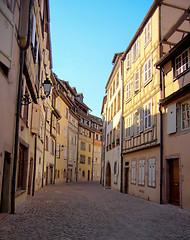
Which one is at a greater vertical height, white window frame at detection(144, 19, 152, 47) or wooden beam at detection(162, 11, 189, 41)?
white window frame at detection(144, 19, 152, 47)

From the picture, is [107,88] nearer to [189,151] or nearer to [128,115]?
[128,115]

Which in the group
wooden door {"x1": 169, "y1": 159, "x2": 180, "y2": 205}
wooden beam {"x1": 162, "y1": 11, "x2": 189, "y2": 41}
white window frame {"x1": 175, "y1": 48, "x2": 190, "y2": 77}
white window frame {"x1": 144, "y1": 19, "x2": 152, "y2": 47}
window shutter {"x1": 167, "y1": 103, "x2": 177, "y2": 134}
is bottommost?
wooden door {"x1": 169, "y1": 159, "x2": 180, "y2": 205}

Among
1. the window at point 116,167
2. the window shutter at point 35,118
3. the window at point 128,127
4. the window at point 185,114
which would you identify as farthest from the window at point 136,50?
the window at point 116,167

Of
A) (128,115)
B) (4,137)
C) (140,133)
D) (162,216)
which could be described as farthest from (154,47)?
(4,137)

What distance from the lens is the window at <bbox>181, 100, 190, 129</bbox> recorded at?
471 inches

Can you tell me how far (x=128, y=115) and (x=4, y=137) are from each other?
44.9ft

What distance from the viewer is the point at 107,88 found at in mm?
33562

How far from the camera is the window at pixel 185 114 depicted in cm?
1195

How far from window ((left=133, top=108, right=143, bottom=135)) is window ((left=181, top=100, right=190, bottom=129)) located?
4964 mm

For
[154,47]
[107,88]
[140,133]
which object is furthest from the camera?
[107,88]

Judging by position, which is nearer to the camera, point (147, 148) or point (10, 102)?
point (10, 102)

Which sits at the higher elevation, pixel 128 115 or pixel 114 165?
pixel 128 115

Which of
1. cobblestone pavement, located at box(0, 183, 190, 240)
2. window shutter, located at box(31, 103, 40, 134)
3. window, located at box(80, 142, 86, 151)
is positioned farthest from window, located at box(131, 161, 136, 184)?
window, located at box(80, 142, 86, 151)

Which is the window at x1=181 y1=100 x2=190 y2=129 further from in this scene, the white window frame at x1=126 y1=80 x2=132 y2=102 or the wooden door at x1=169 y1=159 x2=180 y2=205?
the white window frame at x1=126 y1=80 x2=132 y2=102
